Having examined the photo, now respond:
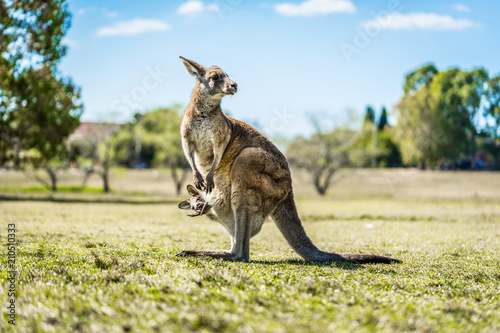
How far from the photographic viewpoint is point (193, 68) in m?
5.85

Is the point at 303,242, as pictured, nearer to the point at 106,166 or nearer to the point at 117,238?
the point at 117,238

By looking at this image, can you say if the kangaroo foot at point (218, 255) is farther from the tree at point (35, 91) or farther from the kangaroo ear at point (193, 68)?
the tree at point (35, 91)

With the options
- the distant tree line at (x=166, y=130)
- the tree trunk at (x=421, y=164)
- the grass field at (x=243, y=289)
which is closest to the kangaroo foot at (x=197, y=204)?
the grass field at (x=243, y=289)

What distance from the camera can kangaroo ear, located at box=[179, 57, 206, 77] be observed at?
5803mm

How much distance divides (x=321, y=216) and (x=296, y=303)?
1206cm

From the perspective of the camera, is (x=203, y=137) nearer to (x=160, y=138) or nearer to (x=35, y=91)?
(x=35, y=91)

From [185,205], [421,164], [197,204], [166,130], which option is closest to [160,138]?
[166,130]

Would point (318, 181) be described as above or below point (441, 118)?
below

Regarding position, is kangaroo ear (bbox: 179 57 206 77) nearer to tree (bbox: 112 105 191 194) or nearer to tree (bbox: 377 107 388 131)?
tree (bbox: 112 105 191 194)

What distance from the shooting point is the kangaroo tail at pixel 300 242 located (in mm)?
5730

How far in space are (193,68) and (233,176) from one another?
1.49 m

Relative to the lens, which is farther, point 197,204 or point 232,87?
point 197,204

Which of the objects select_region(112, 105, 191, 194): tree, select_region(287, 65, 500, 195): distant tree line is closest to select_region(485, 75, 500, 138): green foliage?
select_region(287, 65, 500, 195): distant tree line

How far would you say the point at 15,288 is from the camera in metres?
4.04
